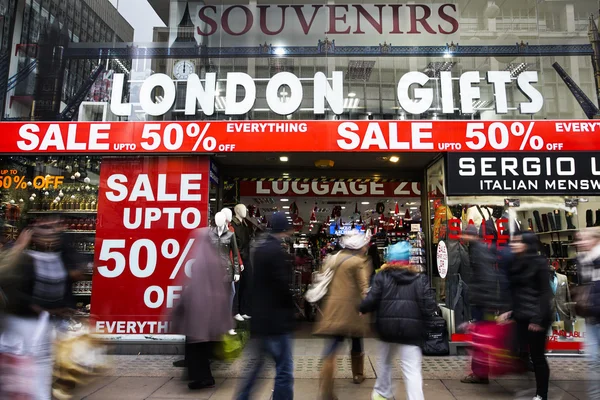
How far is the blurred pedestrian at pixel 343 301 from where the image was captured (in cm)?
458

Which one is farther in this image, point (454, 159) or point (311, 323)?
point (311, 323)

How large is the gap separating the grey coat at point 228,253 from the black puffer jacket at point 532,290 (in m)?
3.81

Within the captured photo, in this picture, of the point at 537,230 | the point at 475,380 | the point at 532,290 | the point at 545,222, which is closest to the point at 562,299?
the point at 537,230

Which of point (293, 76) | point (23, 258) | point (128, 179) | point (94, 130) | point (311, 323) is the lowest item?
point (311, 323)

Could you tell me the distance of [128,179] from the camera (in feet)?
26.5

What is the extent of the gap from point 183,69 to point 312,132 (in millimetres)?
2680

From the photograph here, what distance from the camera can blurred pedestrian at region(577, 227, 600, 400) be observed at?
13.5 feet

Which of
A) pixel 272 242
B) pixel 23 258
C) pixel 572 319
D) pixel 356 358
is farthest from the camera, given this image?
pixel 572 319

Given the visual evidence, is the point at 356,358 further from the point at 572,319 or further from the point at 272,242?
the point at 572,319

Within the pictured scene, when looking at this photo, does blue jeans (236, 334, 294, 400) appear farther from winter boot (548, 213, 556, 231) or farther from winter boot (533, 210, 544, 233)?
winter boot (548, 213, 556, 231)

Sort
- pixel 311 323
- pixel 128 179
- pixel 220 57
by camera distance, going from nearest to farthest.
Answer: pixel 128 179, pixel 220 57, pixel 311 323

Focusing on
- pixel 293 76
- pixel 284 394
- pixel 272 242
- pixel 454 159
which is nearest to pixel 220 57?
pixel 293 76

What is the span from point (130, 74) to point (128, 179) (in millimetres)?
1948

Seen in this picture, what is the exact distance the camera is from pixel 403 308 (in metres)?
4.00
